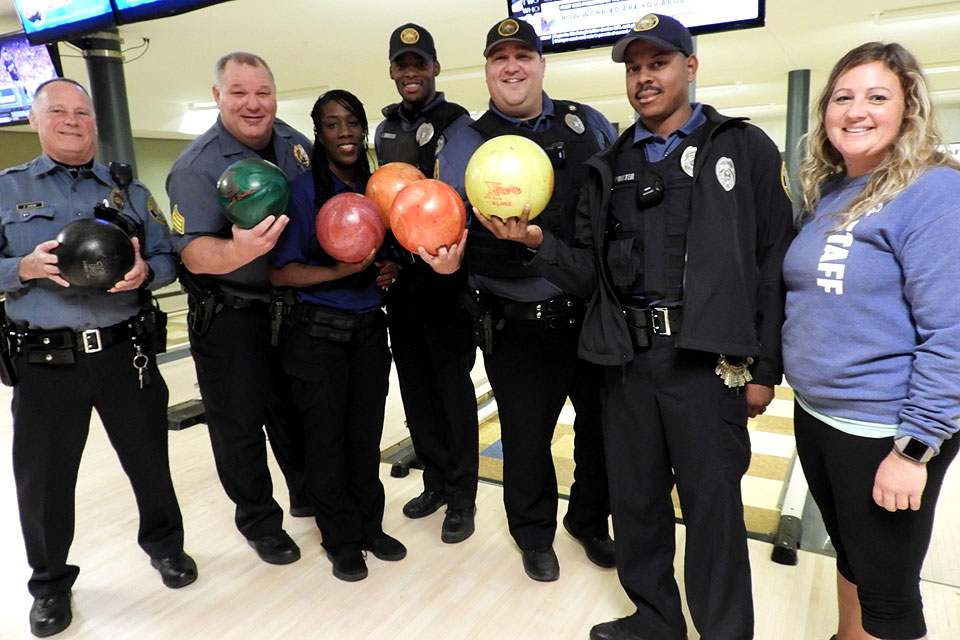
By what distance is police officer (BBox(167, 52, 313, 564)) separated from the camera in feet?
7.36

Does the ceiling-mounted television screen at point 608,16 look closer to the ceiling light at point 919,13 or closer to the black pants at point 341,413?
the black pants at point 341,413

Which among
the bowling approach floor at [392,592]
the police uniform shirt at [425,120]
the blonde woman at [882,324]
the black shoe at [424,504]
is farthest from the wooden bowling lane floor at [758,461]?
the police uniform shirt at [425,120]

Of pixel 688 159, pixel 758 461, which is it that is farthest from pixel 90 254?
pixel 758 461

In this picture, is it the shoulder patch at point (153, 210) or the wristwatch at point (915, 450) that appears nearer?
the wristwatch at point (915, 450)

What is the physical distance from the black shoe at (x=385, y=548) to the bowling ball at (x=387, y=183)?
4.02 feet

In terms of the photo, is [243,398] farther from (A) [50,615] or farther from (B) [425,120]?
(B) [425,120]

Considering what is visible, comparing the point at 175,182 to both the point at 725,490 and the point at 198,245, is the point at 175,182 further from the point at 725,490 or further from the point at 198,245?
the point at 725,490

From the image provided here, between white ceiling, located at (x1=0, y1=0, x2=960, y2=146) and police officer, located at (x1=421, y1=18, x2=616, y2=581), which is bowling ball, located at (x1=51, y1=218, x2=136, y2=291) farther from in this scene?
white ceiling, located at (x1=0, y1=0, x2=960, y2=146)

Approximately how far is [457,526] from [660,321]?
138 cm

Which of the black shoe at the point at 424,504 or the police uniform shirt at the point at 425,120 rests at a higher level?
the police uniform shirt at the point at 425,120

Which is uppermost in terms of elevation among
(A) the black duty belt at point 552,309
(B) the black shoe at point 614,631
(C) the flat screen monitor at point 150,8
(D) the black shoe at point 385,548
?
(C) the flat screen monitor at point 150,8

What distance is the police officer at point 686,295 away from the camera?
5.41 ft

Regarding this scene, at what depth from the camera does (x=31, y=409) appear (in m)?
2.12

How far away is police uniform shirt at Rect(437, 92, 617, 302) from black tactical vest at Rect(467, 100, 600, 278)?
0.03 m
